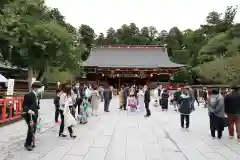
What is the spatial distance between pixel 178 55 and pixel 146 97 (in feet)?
169

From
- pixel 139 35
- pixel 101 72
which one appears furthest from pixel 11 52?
pixel 139 35

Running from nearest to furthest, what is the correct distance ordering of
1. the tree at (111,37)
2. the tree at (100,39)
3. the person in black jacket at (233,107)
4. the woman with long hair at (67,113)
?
the woman with long hair at (67,113) < the person in black jacket at (233,107) < the tree at (100,39) < the tree at (111,37)

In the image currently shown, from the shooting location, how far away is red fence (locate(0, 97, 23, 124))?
459 inches

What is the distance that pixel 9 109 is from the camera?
1252 cm

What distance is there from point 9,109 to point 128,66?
30217 millimetres

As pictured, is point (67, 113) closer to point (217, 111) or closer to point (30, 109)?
point (30, 109)

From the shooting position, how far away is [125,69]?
1635 inches

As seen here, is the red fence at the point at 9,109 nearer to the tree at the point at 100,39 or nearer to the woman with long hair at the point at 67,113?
the woman with long hair at the point at 67,113

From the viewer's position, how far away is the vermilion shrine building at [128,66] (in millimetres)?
41250

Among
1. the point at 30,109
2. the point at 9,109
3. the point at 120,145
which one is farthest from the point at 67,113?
the point at 9,109

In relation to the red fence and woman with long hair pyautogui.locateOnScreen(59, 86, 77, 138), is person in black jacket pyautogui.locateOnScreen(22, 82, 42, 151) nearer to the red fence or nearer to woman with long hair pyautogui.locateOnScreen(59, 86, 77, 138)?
woman with long hair pyautogui.locateOnScreen(59, 86, 77, 138)

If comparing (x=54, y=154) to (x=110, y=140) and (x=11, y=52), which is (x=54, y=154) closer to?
(x=110, y=140)

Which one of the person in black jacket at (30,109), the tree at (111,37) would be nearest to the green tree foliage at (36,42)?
the person in black jacket at (30,109)

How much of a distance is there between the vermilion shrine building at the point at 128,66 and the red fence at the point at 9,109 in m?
26.5
